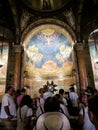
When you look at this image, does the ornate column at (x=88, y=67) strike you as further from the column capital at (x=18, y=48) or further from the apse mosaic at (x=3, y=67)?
the apse mosaic at (x=3, y=67)

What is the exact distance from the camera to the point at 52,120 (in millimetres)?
1782

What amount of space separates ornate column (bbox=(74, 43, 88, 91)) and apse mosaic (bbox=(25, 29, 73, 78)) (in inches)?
42.1

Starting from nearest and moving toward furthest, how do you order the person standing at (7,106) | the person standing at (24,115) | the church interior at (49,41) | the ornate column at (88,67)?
1. the person standing at (24,115)
2. the person standing at (7,106)
3. the ornate column at (88,67)
4. the church interior at (49,41)

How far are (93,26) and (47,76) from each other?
15.3 ft

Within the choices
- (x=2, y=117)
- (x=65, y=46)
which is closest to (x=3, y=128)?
(x=2, y=117)

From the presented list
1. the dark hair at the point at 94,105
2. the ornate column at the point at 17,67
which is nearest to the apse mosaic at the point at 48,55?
the ornate column at the point at 17,67

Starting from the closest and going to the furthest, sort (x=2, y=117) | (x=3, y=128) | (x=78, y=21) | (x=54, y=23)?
(x=3, y=128)
(x=2, y=117)
(x=78, y=21)
(x=54, y=23)

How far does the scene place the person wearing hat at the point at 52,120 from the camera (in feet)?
5.74

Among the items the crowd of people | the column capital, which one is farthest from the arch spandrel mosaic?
the crowd of people

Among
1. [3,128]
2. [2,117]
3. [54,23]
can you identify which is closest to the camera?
[3,128]

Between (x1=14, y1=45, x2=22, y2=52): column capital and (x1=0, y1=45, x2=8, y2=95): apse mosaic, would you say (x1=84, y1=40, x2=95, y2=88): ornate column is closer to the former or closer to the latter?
(x1=14, y1=45, x2=22, y2=52): column capital

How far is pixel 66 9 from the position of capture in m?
10.8

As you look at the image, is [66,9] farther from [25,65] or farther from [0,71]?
[0,71]

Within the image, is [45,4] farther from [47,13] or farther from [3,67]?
[3,67]
